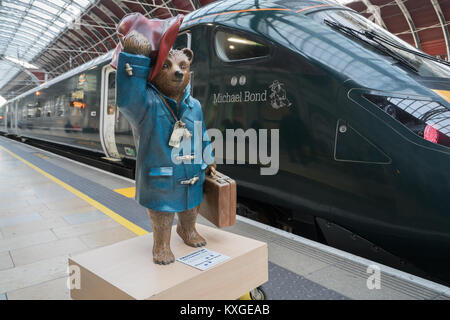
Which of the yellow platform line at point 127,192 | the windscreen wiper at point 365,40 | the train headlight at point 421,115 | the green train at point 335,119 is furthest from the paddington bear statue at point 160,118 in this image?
the yellow platform line at point 127,192

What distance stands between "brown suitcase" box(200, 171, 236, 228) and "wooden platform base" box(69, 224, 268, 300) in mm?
182

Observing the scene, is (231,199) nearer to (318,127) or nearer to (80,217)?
(318,127)

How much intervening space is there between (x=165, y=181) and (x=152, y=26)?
2.56 feet

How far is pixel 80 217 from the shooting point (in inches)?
143

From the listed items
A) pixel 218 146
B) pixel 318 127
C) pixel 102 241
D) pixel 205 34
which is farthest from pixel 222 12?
pixel 102 241

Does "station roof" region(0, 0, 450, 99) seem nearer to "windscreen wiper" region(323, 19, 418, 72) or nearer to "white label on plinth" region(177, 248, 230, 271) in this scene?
"windscreen wiper" region(323, 19, 418, 72)

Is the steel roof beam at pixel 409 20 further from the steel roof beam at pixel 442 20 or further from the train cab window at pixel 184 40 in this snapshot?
the train cab window at pixel 184 40

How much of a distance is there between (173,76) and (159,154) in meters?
0.41

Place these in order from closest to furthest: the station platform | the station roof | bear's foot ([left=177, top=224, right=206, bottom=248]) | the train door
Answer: bear's foot ([left=177, top=224, right=206, bottom=248]) < the station platform < the train door < the station roof

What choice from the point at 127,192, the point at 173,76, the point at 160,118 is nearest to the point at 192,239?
the point at 160,118

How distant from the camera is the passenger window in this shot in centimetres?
308

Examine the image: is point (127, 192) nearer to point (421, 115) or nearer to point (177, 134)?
point (177, 134)

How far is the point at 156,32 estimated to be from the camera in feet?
5.23

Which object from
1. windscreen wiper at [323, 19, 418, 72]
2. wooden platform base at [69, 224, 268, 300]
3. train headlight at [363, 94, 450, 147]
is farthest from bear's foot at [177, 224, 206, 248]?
windscreen wiper at [323, 19, 418, 72]
